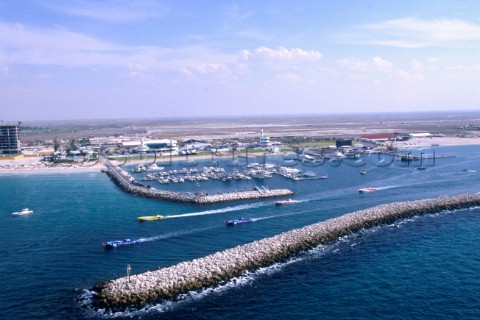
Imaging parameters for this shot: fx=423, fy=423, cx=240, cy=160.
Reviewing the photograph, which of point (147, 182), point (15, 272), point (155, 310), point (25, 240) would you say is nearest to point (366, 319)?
point (155, 310)

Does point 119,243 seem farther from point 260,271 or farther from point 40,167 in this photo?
point 40,167

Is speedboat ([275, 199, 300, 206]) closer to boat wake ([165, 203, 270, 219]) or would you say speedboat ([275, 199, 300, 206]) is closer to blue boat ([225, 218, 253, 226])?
boat wake ([165, 203, 270, 219])

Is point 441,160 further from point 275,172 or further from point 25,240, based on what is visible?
point 25,240

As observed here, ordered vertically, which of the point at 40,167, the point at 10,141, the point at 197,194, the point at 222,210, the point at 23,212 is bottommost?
the point at 222,210

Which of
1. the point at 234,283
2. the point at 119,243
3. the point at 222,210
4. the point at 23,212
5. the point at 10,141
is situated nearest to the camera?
the point at 234,283

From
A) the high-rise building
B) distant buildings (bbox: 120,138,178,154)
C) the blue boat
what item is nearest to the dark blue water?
the blue boat

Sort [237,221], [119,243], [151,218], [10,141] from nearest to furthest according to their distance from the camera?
[119,243] < [237,221] < [151,218] < [10,141]

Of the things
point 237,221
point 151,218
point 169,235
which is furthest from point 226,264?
point 151,218
